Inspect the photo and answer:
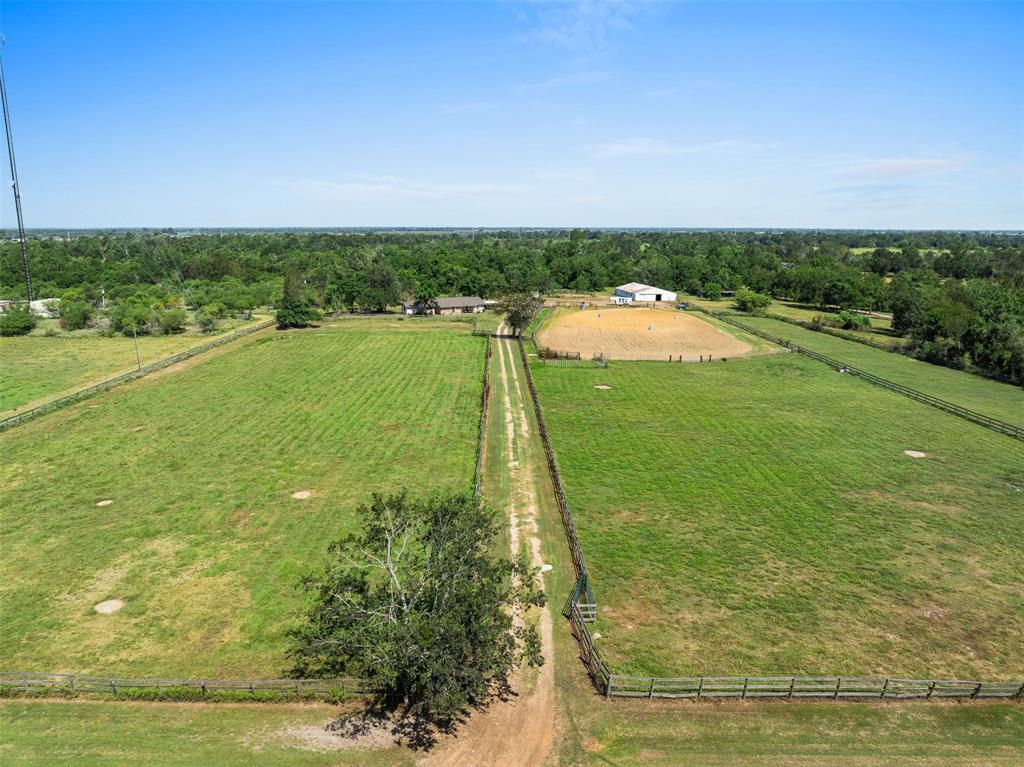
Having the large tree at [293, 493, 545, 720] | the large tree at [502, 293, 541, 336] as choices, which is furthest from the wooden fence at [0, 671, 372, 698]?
the large tree at [502, 293, 541, 336]

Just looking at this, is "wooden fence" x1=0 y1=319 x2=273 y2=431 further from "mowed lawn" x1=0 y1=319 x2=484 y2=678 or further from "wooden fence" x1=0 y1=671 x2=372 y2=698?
"wooden fence" x1=0 y1=671 x2=372 y2=698

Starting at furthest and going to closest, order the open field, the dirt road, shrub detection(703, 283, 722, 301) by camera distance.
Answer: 1. shrub detection(703, 283, 722, 301)
2. the dirt road
3. the open field

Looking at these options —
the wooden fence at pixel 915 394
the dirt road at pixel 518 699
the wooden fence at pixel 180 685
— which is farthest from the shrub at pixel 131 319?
the wooden fence at pixel 915 394

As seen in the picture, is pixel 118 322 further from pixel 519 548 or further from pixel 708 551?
pixel 708 551

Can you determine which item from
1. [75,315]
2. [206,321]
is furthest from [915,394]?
[75,315]

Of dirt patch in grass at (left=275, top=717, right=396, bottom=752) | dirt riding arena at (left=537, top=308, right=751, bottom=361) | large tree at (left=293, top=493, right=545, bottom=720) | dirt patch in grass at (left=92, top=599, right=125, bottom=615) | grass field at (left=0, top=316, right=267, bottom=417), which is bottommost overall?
dirt patch in grass at (left=92, top=599, right=125, bottom=615)

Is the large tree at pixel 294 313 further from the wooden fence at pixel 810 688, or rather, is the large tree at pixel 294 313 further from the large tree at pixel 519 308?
the wooden fence at pixel 810 688
